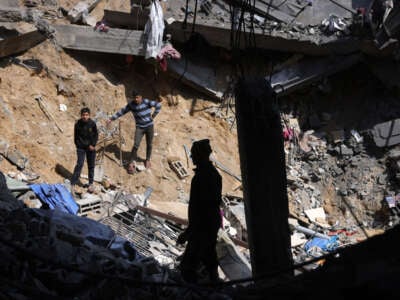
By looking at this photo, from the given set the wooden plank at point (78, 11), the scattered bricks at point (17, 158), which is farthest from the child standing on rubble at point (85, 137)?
the wooden plank at point (78, 11)

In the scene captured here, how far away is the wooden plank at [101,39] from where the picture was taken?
44.1ft

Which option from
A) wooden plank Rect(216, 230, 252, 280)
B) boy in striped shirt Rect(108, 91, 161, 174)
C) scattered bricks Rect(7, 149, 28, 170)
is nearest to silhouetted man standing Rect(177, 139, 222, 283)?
wooden plank Rect(216, 230, 252, 280)

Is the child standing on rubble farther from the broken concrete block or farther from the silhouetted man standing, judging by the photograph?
the silhouetted man standing

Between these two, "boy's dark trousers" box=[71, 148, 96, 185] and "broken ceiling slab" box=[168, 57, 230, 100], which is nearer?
"boy's dark trousers" box=[71, 148, 96, 185]

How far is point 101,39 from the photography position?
13.6m

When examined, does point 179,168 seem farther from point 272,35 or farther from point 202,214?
point 202,214

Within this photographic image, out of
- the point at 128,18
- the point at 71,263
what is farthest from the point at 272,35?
the point at 71,263

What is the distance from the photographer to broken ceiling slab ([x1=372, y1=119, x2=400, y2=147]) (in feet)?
47.5

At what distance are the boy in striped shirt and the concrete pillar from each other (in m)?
5.16

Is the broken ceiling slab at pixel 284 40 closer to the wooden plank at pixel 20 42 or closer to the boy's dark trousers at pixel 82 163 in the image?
the wooden plank at pixel 20 42

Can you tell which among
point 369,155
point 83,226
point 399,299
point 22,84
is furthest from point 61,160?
point 399,299

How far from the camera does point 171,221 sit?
10.6m

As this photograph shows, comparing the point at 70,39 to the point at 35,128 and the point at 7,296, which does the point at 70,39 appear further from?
the point at 7,296

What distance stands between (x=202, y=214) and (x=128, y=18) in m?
8.61
